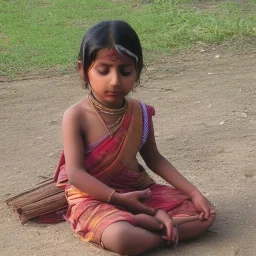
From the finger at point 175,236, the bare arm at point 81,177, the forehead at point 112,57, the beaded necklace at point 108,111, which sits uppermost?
the forehead at point 112,57

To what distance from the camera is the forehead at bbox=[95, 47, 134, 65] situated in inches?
140

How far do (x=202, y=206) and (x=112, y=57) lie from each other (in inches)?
33.3

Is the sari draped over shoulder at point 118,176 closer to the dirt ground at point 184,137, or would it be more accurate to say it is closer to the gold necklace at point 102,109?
the gold necklace at point 102,109

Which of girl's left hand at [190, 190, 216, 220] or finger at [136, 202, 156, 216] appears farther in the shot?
girl's left hand at [190, 190, 216, 220]

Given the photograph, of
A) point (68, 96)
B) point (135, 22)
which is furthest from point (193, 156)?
point (135, 22)

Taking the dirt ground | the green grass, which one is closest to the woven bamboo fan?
the dirt ground

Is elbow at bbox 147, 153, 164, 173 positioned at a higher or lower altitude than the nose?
lower

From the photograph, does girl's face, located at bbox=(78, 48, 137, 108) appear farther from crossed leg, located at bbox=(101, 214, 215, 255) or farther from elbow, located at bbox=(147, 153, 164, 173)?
crossed leg, located at bbox=(101, 214, 215, 255)

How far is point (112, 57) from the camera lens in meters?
3.55

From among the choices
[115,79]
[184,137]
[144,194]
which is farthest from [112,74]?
[184,137]

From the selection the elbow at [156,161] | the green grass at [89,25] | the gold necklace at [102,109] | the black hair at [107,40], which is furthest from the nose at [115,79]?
the green grass at [89,25]

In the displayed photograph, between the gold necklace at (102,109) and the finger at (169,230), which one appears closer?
the finger at (169,230)

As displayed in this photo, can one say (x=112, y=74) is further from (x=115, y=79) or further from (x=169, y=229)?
(x=169, y=229)

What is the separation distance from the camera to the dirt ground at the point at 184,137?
371 cm
